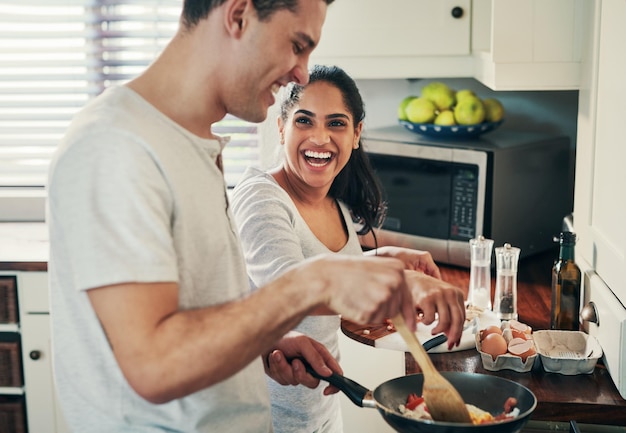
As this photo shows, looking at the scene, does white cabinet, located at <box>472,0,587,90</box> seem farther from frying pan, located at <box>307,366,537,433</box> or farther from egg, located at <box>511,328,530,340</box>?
frying pan, located at <box>307,366,537,433</box>

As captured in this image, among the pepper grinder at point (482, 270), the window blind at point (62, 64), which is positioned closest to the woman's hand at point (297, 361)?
the pepper grinder at point (482, 270)

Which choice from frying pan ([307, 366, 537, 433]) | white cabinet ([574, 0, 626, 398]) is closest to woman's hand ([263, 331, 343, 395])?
frying pan ([307, 366, 537, 433])

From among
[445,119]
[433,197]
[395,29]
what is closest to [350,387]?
[433,197]

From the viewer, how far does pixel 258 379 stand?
1175 millimetres

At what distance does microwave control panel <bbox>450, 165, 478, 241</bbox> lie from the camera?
92.2 inches

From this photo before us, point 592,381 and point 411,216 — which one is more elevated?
point 411,216

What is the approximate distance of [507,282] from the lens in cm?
192

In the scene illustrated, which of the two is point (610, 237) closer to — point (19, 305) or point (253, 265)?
point (253, 265)

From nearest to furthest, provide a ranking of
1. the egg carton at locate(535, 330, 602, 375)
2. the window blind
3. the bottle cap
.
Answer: the egg carton at locate(535, 330, 602, 375), the bottle cap, the window blind

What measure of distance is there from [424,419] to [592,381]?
1.84ft

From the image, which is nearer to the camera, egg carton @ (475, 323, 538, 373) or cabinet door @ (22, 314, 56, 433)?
egg carton @ (475, 323, 538, 373)

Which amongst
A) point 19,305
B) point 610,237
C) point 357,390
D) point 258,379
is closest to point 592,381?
point 610,237

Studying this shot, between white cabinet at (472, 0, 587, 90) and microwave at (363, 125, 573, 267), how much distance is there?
291 millimetres

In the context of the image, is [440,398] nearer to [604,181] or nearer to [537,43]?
[604,181]
